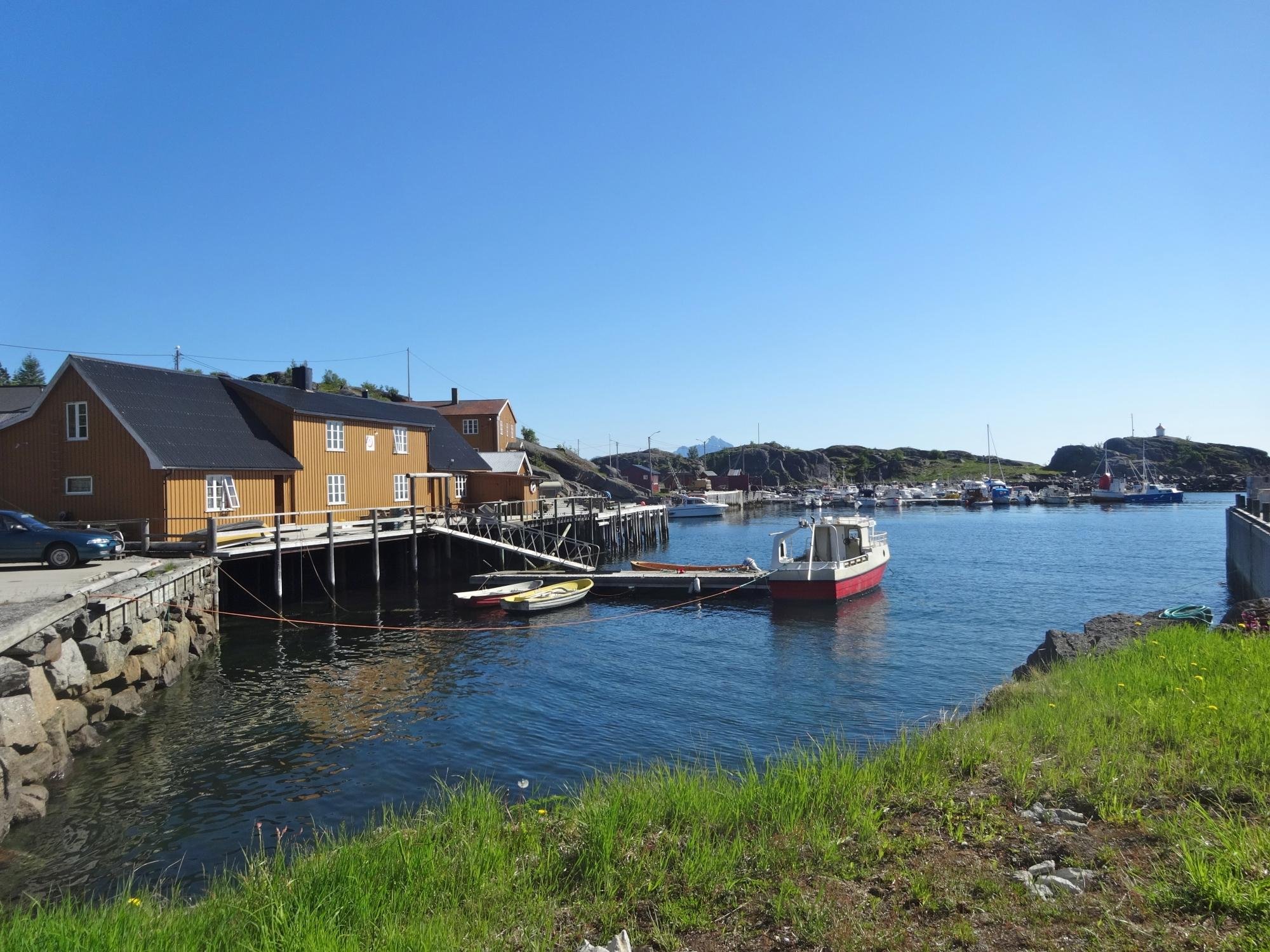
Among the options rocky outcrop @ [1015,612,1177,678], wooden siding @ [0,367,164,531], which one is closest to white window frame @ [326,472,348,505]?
wooden siding @ [0,367,164,531]

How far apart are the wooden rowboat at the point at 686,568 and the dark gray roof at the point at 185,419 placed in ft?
51.7

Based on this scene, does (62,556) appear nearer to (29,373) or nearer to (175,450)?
(175,450)

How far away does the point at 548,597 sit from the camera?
3008 cm

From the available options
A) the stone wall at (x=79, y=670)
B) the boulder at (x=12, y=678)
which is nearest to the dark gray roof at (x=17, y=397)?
the stone wall at (x=79, y=670)

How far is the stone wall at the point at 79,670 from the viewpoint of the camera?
1164 centimetres

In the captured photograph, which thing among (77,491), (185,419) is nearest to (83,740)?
(77,491)

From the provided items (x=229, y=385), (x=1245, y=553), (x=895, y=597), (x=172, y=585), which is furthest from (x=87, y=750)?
(x=1245, y=553)

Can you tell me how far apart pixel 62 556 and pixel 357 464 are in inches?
617

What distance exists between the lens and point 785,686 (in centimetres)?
1964

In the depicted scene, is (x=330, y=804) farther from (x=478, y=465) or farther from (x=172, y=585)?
(x=478, y=465)

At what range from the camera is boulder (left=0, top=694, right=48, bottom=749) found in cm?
1137

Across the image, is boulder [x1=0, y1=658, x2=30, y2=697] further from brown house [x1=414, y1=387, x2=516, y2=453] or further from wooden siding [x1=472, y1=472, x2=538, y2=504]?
brown house [x1=414, y1=387, x2=516, y2=453]

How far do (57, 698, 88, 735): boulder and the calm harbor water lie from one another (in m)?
0.65

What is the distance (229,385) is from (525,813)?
102 ft
